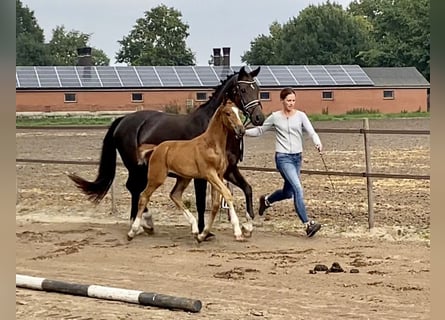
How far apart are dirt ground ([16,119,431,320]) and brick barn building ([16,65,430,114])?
26.6 metres


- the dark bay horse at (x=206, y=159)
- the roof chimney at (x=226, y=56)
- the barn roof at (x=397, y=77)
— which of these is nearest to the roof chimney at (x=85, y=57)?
the roof chimney at (x=226, y=56)

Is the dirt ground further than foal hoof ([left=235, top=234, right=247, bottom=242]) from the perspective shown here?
No

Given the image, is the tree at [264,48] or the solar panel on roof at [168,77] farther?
the tree at [264,48]

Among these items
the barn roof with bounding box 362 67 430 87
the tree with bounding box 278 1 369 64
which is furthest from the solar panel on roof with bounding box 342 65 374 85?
the tree with bounding box 278 1 369 64

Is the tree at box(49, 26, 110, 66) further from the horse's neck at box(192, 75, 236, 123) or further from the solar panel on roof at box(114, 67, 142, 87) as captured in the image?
the horse's neck at box(192, 75, 236, 123)

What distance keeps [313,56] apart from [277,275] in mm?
51297

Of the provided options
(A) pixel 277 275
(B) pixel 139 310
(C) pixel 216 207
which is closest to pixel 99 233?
(C) pixel 216 207

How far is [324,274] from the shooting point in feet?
17.5

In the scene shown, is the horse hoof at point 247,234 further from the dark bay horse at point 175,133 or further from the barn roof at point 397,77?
the barn roof at point 397,77

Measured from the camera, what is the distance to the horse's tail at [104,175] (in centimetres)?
762

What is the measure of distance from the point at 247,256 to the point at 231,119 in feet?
4.09

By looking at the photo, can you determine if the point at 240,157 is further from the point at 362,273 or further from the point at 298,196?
the point at 362,273

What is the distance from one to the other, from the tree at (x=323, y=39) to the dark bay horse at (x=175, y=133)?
47120 mm

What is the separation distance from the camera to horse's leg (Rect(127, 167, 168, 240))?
22.3 feet
